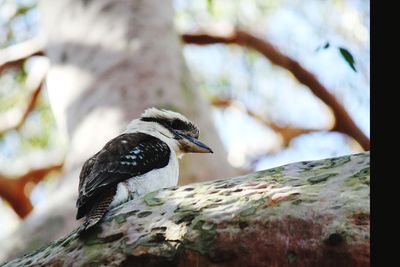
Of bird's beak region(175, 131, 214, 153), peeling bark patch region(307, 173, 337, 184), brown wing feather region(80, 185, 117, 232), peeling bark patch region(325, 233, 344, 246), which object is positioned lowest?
brown wing feather region(80, 185, 117, 232)

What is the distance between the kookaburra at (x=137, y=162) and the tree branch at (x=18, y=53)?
331 centimetres

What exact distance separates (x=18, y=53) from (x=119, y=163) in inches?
167

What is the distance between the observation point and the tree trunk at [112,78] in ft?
14.8

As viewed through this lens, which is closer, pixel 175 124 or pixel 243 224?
pixel 243 224

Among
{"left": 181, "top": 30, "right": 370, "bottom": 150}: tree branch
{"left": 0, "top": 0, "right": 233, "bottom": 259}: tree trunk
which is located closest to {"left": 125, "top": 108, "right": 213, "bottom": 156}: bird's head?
{"left": 0, "top": 0, "right": 233, "bottom": 259}: tree trunk

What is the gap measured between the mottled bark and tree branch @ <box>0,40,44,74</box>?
4.91 meters

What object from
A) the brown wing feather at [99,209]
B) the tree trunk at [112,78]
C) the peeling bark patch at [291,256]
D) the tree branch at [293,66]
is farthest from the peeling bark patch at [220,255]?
the tree branch at [293,66]

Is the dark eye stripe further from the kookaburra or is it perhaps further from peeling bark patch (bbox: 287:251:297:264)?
peeling bark patch (bbox: 287:251:297:264)

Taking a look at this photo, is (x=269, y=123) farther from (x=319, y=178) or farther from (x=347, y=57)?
(x=319, y=178)

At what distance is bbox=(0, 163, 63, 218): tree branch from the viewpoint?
21.2ft

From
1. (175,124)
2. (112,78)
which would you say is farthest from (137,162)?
(112,78)

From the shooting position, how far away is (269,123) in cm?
764
